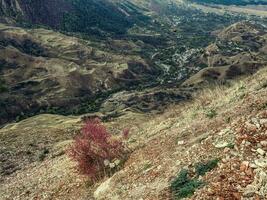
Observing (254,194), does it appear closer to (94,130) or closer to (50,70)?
(94,130)

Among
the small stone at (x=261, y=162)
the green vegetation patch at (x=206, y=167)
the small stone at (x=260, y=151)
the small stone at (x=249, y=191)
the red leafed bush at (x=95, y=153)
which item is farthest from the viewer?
the red leafed bush at (x=95, y=153)

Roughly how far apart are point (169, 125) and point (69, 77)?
13892 cm

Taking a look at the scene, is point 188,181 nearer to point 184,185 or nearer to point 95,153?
point 184,185

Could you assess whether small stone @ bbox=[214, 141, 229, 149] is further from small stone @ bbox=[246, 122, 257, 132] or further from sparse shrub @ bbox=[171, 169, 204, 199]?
sparse shrub @ bbox=[171, 169, 204, 199]

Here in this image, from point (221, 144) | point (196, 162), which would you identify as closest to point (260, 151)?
point (221, 144)

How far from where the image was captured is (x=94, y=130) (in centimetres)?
2538

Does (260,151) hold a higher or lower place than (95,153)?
higher

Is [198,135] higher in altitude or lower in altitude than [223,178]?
lower

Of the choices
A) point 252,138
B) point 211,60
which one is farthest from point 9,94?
point 252,138

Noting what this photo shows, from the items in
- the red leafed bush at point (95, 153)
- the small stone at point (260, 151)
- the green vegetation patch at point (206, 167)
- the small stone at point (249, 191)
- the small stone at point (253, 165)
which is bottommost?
the red leafed bush at point (95, 153)

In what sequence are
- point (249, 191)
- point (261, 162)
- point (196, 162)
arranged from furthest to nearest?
point (196, 162), point (261, 162), point (249, 191)

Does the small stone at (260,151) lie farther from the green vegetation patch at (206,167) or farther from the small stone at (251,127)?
the green vegetation patch at (206,167)

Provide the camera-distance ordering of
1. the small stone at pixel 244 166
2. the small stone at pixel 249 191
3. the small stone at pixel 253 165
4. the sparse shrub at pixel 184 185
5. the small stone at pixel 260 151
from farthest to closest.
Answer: the sparse shrub at pixel 184 185
the small stone at pixel 260 151
the small stone at pixel 244 166
the small stone at pixel 253 165
the small stone at pixel 249 191

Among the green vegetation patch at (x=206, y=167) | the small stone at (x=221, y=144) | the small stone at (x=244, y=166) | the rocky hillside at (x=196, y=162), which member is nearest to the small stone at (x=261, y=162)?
the rocky hillside at (x=196, y=162)
